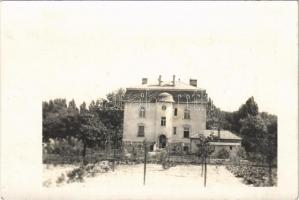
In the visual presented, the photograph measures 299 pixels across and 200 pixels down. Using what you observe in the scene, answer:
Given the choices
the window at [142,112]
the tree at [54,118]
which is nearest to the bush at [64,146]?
the tree at [54,118]

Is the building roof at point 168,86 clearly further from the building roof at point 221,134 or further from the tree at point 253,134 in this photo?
the tree at point 253,134

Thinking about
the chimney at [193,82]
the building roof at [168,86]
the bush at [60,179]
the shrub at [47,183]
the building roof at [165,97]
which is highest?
the chimney at [193,82]

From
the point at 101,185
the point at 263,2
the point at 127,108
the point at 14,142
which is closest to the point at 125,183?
the point at 101,185

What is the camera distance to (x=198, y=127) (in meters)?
3.64

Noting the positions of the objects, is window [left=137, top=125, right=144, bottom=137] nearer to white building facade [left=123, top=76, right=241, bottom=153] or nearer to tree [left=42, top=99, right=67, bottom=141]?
white building facade [left=123, top=76, right=241, bottom=153]

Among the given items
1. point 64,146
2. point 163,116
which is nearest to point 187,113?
point 163,116

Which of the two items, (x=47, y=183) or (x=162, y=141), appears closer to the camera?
(x=47, y=183)

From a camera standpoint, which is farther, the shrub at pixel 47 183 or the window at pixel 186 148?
the window at pixel 186 148

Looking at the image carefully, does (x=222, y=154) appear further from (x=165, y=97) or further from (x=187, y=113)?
(x=165, y=97)

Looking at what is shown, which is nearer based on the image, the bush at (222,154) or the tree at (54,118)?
the tree at (54,118)

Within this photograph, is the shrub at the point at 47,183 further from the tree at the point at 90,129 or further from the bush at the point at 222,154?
the bush at the point at 222,154

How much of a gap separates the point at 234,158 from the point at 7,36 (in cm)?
144

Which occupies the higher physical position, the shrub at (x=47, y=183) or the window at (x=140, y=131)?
the window at (x=140, y=131)

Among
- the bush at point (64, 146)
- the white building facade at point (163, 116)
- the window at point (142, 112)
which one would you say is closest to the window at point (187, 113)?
the white building facade at point (163, 116)
